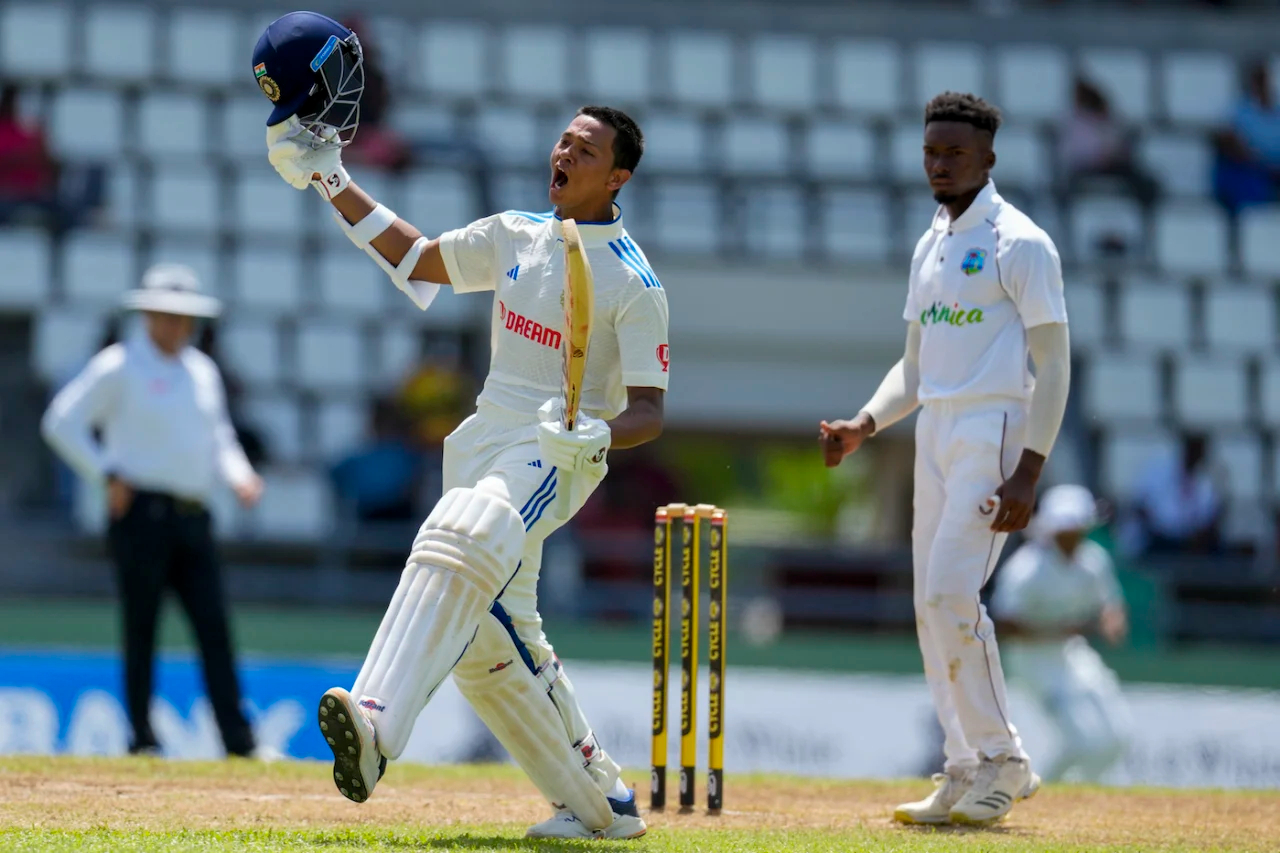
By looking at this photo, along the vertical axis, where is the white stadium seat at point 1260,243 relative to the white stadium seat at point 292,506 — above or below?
above

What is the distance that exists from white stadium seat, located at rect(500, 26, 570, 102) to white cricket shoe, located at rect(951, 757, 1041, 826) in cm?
1051

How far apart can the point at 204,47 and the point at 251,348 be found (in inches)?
139

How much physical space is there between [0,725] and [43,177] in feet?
16.9

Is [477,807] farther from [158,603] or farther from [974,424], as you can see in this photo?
[158,603]

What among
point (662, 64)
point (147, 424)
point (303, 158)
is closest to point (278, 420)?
point (147, 424)

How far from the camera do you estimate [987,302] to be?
5.94m

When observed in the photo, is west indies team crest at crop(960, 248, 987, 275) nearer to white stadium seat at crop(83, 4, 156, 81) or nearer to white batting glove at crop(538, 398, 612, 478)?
white batting glove at crop(538, 398, 612, 478)

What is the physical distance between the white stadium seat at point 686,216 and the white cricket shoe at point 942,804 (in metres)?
8.46

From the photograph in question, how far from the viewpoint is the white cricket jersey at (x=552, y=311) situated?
16.9ft

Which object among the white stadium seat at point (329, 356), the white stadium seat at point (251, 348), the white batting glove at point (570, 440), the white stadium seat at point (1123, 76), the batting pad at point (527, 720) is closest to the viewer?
the white batting glove at point (570, 440)

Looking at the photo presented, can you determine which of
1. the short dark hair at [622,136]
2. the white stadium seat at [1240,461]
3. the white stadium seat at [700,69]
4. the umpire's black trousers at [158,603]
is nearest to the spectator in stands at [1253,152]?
the white stadium seat at [1240,461]

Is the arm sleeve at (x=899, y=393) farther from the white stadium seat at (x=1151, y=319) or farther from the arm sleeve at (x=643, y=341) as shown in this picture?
the white stadium seat at (x=1151, y=319)

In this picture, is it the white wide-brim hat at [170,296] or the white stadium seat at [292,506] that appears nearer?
the white wide-brim hat at [170,296]

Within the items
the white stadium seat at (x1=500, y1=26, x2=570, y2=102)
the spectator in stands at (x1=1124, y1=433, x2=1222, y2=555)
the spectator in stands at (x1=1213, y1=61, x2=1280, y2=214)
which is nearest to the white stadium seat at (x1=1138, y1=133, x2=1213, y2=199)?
the spectator in stands at (x1=1213, y1=61, x2=1280, y2=214)
